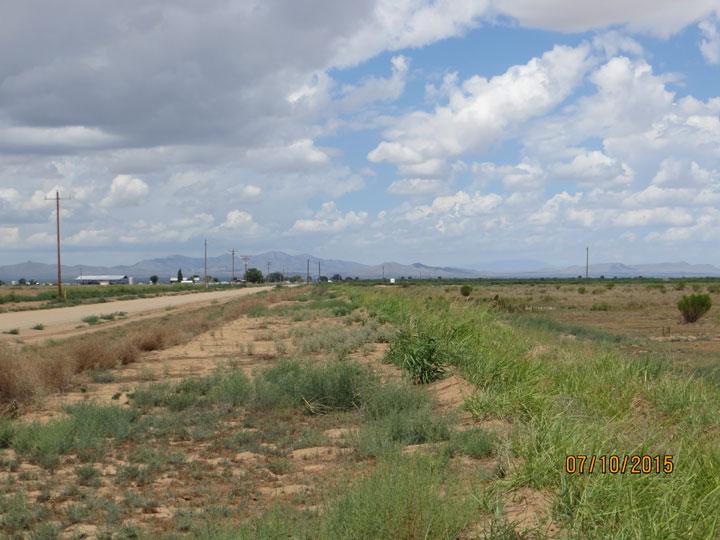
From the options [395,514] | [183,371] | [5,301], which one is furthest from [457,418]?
[5,301]

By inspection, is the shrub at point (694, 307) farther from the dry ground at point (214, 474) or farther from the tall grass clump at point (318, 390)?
the tall grass clump at point (318, 390)

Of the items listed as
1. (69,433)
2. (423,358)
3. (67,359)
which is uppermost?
(423,358)

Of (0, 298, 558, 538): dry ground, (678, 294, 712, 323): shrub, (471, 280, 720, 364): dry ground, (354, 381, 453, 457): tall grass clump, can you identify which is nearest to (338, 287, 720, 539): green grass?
(0, 298, 558, 538): dry ground

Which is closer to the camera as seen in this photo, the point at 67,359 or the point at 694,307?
the point at 67,359

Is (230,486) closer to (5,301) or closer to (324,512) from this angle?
(324,512)

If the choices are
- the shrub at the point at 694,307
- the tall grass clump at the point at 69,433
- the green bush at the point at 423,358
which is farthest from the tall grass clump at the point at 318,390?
the shrub at the point at 694,307

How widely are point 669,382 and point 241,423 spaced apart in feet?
19.7

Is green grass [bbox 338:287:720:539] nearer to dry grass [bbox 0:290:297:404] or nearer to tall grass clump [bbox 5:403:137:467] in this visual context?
tall grass clump [bbox 5:403:137:467]

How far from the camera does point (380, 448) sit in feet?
22.1

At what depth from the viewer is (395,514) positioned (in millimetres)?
4363

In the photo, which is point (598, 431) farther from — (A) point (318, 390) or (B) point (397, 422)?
(A) point (318, 390)

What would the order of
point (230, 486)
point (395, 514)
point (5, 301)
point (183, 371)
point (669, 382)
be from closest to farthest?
point (395, 514) < point (230, 486) < point (669, 382) < point (183, 371) < point (5, 301)

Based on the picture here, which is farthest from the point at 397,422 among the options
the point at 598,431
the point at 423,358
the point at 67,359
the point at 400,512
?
the point at 67,359

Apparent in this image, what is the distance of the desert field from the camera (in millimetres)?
4457
